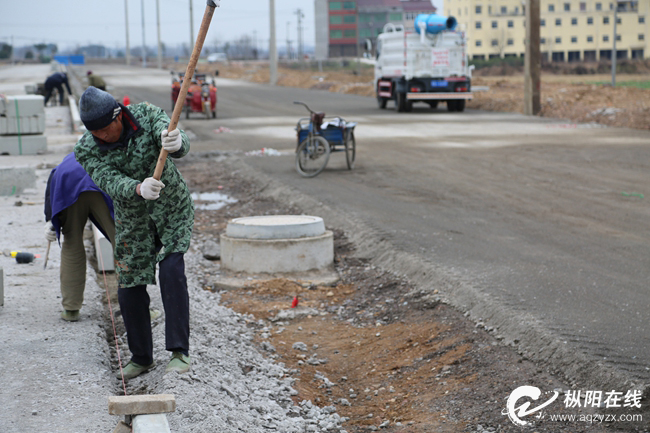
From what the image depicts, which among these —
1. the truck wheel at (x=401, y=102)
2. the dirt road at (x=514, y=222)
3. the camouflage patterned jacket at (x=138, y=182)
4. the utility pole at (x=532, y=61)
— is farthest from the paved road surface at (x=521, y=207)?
the truck wheel at (x=401, y=102)

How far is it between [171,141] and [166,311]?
114 centimetres

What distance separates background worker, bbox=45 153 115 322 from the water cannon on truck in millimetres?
21915

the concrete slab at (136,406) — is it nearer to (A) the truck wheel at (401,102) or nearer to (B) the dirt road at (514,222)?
(B) the dirt road at (514,222)

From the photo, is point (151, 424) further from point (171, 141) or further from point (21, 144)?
point (21, 144)

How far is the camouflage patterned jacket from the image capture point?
479cm

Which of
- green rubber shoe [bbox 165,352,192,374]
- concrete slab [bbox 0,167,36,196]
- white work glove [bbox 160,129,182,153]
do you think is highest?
white work glove [bbox 160,129,182,153]

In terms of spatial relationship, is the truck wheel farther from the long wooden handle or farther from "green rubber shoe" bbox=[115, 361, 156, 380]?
the long wooden handle

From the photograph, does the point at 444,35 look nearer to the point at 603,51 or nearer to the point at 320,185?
the point at 320,185

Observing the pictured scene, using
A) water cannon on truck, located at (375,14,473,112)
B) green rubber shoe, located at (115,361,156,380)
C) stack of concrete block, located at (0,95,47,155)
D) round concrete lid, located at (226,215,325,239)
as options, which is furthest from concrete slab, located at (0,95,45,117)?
green rubber shoe, located at (115,361,156,380)

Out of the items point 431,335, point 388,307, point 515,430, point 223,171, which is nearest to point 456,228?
point 388,307

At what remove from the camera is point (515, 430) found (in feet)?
14.7

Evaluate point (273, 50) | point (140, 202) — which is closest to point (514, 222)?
point (140, 202)

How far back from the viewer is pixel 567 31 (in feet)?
213

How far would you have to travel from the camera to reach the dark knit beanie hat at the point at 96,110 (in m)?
4.59
